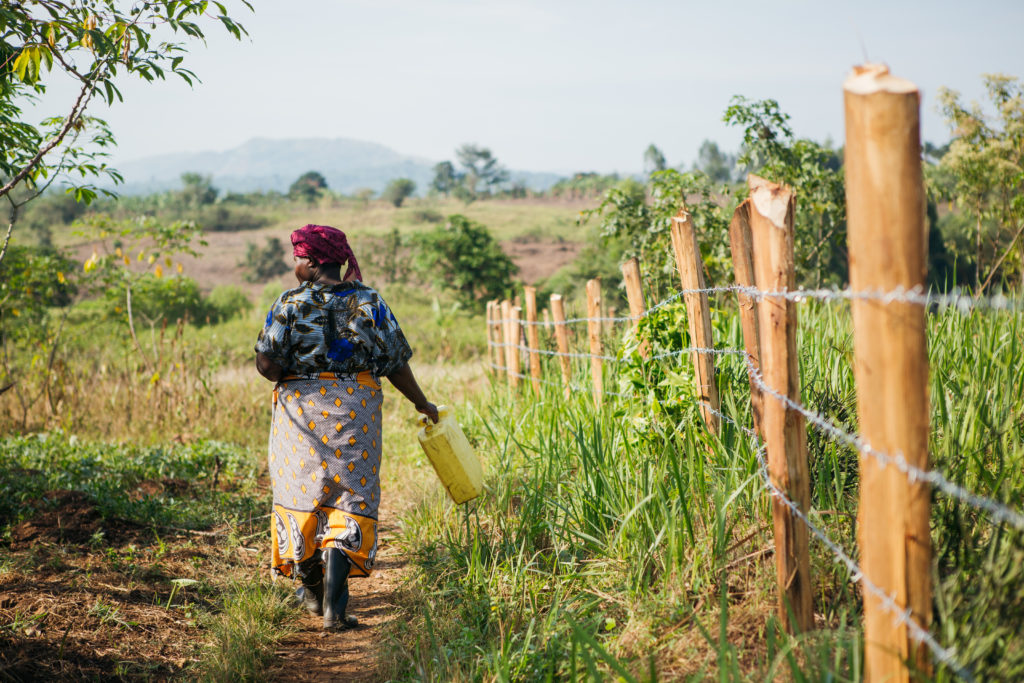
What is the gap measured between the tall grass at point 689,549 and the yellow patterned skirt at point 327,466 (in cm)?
48

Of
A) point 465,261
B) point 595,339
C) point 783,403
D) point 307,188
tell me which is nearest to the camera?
point 783,403

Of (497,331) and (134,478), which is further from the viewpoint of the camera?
(497,331)

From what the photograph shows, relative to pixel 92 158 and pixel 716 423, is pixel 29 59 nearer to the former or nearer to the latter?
pixel 92 158

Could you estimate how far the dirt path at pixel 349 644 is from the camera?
2.90 m

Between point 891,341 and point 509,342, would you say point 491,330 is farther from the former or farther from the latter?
point 891,341

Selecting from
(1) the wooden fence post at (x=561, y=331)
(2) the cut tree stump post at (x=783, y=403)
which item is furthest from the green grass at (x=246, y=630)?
(1) the wooden fence post at (x=561, y=331)

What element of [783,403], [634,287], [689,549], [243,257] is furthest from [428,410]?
[243,257]

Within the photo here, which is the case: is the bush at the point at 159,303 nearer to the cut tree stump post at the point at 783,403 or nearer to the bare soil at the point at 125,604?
the bare soil at the point at 125,604

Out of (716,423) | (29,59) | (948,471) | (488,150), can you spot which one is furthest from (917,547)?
(488,150)

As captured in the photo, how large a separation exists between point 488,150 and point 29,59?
329 feet

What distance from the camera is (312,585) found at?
3369 mm

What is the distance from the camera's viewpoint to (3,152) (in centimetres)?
334

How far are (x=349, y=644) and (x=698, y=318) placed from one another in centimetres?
205

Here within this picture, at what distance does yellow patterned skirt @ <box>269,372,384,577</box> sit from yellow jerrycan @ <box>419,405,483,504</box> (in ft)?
1.12
